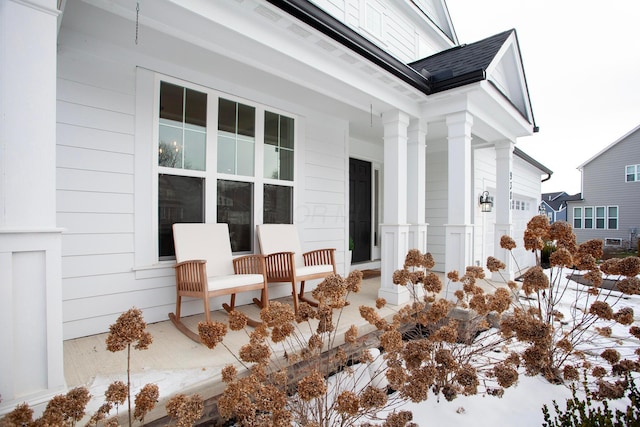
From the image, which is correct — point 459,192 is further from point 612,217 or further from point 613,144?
point 612,217

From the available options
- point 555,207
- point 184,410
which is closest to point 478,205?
point 184,410

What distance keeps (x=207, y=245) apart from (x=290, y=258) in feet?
2.76

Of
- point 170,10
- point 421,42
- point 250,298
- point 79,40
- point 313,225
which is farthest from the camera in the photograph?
point 421,42

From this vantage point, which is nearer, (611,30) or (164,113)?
(164,113)

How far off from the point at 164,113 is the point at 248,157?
3.18 ft

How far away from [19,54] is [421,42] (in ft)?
20.4

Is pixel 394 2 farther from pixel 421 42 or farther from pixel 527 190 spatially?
pixel 527 190

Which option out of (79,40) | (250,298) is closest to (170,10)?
(79,40)

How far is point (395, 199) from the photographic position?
370cm

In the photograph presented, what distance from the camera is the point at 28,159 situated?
143 cm

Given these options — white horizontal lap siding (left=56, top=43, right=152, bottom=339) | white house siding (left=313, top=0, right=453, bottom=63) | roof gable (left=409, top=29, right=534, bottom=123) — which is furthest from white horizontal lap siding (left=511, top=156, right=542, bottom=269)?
white horizontal lap siding (left=56, top=43, right=152, bottom=339)

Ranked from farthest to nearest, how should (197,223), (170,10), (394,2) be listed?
(394,2) → (197,223) → (170,10)

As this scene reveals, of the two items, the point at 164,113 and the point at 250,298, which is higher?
the point at 164,113

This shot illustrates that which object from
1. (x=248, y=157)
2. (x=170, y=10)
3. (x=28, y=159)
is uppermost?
(x=170, y=10)
